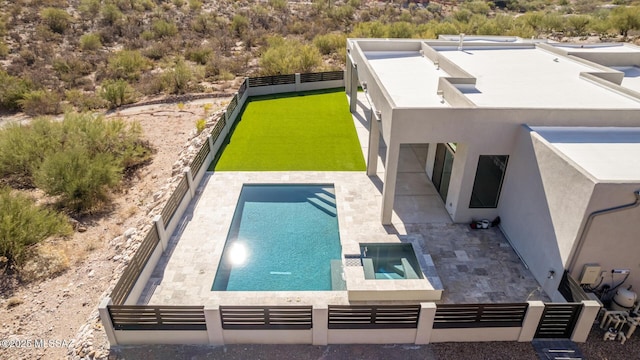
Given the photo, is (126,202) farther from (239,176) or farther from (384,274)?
(384,274)

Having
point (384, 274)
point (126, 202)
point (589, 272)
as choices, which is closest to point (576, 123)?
point (589, 272)

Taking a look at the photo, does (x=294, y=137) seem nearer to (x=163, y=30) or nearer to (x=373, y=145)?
(x=373, y=145)

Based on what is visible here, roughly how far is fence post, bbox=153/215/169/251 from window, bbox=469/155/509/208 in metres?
9.46

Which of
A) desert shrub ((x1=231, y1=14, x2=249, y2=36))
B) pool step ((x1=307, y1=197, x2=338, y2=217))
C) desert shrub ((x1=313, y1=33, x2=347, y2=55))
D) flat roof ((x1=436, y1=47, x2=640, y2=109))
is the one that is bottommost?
pool step ((x1=307, y1=197, x2=338, y2=217))

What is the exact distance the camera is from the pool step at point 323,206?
1319cm

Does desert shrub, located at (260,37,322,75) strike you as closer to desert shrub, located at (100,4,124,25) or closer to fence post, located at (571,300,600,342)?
desert shrub, located at (100,4,124,25)

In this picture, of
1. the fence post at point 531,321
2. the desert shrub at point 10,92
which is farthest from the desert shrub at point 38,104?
the fence post at point 531,321

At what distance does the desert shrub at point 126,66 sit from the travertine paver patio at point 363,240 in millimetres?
17526

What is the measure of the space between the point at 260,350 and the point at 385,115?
750 cm

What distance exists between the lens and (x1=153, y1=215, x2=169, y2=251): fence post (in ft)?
35.4

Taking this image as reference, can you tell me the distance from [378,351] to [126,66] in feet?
92.1

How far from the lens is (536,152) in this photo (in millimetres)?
10133

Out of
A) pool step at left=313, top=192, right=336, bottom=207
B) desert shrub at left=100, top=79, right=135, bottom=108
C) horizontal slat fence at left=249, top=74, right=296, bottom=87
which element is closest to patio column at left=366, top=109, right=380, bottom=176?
pool step at left=313, top=192, right=336, bottom=207

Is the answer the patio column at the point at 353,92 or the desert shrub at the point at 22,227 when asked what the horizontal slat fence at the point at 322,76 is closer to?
the patio column at the point at 353,92
